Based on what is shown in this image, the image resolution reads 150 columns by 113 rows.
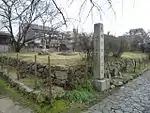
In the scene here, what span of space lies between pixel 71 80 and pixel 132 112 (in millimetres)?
2431

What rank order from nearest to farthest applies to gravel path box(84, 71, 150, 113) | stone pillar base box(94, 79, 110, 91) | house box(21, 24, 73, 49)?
gravel path box(84, 71, 150, 113) < stone pillar base box(94, 79, 110, 91) < house box(21, 24, 73, 49)

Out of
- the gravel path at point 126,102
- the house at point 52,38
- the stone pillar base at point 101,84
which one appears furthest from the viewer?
the house at point 52,38

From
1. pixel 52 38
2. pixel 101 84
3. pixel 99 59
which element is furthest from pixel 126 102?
pixel 52 38

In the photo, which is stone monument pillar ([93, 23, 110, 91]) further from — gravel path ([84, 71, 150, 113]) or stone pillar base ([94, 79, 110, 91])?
gravel path ([84, 71, 150, 113])

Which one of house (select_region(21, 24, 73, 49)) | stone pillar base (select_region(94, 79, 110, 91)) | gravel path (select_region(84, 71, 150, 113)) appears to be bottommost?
gravel path (select_region(84, 71, 150, 113))

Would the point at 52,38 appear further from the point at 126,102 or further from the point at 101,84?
the point at 126,102

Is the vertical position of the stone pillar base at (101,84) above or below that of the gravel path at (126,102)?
above

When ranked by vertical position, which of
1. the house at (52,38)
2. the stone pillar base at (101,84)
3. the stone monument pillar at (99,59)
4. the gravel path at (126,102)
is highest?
the house at (52,38)

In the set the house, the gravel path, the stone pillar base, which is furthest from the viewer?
the house

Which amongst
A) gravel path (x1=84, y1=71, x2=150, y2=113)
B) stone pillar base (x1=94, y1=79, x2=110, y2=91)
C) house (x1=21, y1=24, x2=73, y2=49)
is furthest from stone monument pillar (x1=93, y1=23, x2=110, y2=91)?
house (x1=21, y1=24, x2=73, y2=49)

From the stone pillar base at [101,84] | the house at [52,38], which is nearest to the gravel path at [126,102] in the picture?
the stone pillar base at [101,84]

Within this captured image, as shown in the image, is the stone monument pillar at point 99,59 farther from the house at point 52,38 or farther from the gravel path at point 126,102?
the house at point 52,38

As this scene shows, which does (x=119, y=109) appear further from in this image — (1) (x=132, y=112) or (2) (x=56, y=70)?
(2) (x=56, y=70)

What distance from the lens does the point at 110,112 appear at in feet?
15.6
